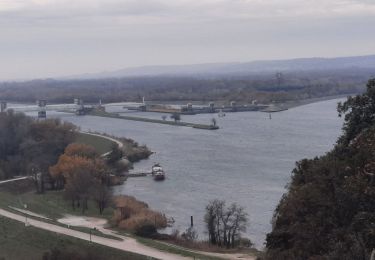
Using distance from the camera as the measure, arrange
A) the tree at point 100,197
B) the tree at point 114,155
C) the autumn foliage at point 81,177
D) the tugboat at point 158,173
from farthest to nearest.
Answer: the tree at point 114,155 → the tugboat at point 158,173 → the autumn foliage at point 81,177 → the tree at point 100,197

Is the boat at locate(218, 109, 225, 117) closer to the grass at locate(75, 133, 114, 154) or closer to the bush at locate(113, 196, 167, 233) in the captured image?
the grass at locate(75, 133, 114, 154)

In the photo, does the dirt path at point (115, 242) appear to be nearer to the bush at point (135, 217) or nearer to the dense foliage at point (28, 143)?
the bush at point (135, 217)

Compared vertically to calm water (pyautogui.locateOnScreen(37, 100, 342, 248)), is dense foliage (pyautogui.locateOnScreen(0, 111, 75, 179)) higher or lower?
higher

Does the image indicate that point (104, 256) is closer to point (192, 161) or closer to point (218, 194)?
point (218, 194)

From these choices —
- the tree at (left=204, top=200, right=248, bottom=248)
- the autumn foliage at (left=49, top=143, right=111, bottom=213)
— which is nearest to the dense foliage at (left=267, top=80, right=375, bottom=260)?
the tree at (left=204, top=200, right=248, bottom=248)

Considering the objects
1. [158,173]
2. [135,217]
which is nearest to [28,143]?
[158,173]

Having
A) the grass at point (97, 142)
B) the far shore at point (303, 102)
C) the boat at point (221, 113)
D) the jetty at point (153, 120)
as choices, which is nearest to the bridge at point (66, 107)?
the jetty at point (153, 120)
